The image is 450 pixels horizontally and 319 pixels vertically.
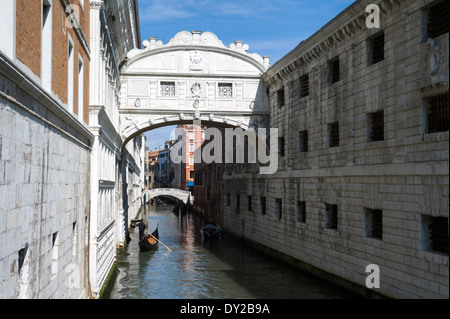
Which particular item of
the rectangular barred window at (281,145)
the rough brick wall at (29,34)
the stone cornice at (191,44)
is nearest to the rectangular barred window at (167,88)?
the stone cornice at (191,44)

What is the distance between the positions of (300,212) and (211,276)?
3.27 m

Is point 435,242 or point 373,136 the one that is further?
point 373,136

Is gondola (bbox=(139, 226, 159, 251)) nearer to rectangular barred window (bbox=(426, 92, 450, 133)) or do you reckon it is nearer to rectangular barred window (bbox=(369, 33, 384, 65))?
rectangular barred window (bbox=(369, 33, 384, 65))

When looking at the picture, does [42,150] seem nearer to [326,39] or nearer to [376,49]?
[376,49]

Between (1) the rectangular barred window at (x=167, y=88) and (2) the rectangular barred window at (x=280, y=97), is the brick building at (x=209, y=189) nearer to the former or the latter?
(1) the rectangular barred window at (x=167, y=88)

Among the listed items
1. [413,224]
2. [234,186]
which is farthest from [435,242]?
[234,186]

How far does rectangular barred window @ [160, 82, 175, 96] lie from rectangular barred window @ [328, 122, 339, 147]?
699 centimetres

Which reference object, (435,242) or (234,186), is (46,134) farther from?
(234,186)

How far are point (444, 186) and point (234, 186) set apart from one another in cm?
1561

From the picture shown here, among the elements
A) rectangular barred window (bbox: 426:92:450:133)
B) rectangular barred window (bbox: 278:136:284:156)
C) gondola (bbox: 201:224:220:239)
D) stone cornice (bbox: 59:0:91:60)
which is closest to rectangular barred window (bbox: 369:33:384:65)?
rectangular barred window (bbox: 426:92:450:133)

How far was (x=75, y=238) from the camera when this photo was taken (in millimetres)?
8320

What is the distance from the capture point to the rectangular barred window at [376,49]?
10875mm

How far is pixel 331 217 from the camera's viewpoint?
42.8 feet

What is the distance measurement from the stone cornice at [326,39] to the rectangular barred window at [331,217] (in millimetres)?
4151
